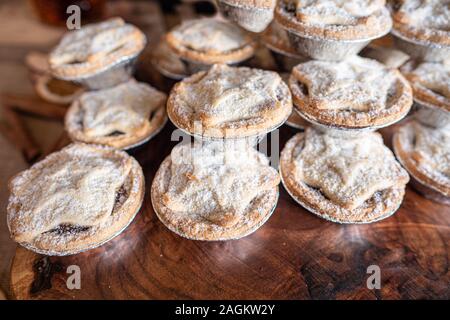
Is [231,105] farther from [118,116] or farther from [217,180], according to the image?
[118,116]

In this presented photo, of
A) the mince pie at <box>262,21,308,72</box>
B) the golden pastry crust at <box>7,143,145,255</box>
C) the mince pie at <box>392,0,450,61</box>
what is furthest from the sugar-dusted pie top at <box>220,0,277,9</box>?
the golden pastry crust at <box>7,143,145,255</box>

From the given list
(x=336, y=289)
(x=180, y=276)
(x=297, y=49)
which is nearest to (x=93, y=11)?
(x=297, y=49)

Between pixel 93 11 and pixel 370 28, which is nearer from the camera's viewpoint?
pixel 370 28

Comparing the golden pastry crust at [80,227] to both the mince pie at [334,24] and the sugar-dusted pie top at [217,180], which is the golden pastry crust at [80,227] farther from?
the mince pie at [334,24]

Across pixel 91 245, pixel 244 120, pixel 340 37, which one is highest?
pixel 340 37

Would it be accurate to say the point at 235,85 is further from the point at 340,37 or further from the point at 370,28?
the point at 370,28

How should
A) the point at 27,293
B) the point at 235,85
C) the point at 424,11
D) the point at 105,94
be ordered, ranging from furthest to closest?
the point at 105,94 < the point at 424,11 < the point at 235,85 < the point at 27,293

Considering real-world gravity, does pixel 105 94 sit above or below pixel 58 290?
above
